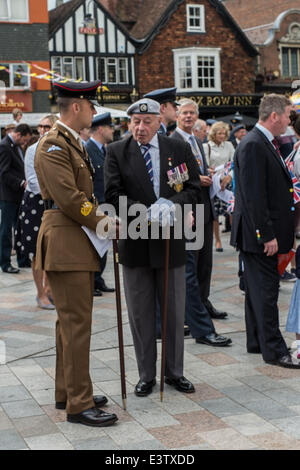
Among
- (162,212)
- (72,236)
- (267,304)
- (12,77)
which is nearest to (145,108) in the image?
(162,212)

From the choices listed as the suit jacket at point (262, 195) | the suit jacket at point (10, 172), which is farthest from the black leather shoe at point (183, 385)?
the suit jacket at point (10, 172)

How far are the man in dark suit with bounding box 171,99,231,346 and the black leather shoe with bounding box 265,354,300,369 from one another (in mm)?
617

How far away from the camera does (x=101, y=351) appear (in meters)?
5.68

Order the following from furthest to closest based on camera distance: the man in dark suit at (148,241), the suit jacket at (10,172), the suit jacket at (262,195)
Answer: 1. the suit jacket at (10,172)
2. the suit jacket at (262,195)
3. the man in dark suit at (148,241)

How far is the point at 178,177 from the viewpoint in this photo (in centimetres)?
464

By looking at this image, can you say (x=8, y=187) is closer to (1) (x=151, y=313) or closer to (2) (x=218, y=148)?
(2) (x=218, y=148)

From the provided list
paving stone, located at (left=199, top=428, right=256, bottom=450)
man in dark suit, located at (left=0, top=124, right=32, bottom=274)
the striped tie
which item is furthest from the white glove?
man in dark suit, located at (left=0, top=124, right=32, bottom=274)

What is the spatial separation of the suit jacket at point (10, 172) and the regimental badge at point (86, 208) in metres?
5.69

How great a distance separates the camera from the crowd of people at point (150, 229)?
4059 mm

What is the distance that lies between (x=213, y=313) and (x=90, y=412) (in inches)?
110

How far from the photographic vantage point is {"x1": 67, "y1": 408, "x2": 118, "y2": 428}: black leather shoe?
404 centimetres

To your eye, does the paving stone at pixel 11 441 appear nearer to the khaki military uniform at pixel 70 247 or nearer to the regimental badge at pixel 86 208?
the khaki military uniform at pixel 70 247

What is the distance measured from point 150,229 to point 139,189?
0.93ft
